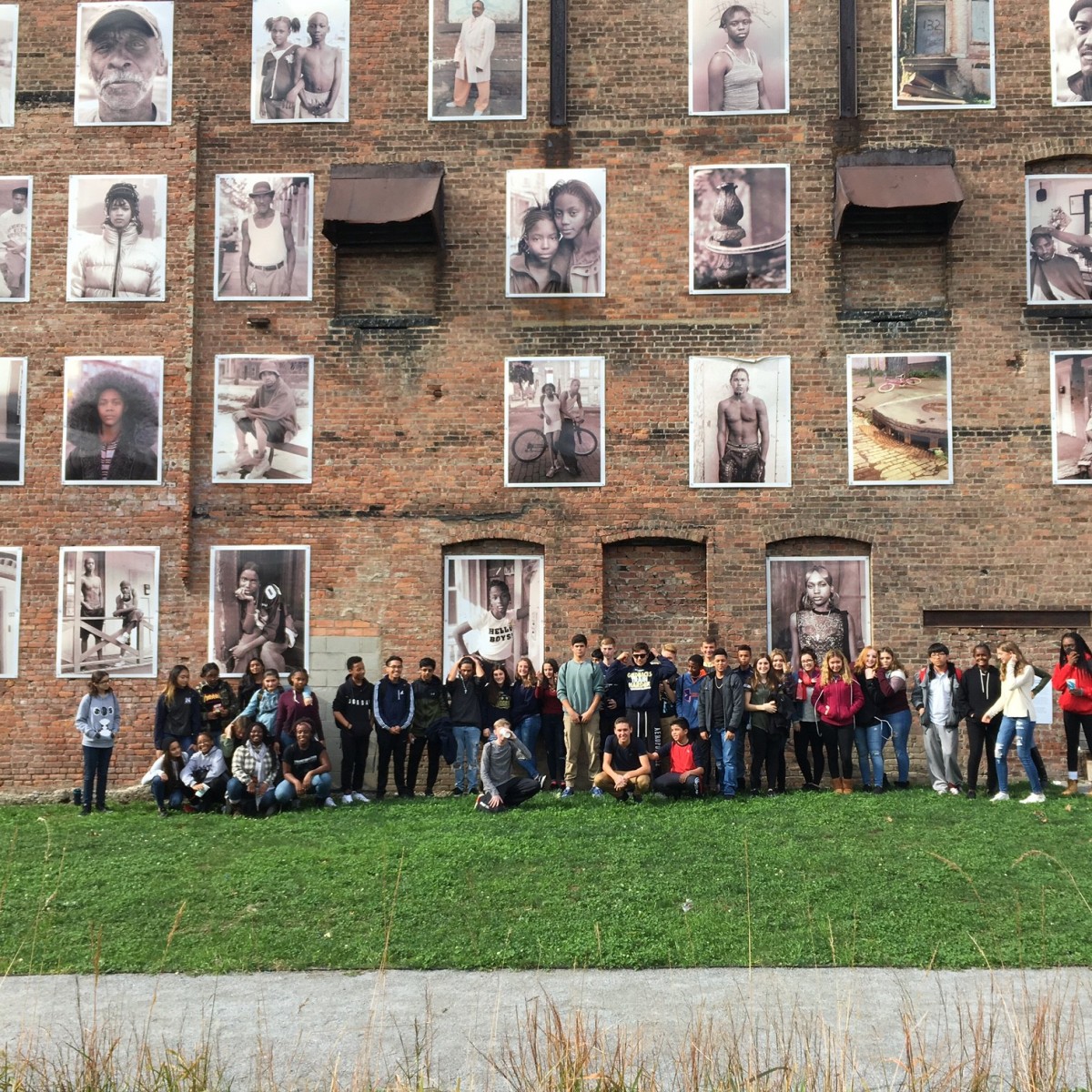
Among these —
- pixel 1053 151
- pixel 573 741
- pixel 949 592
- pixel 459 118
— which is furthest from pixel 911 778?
pixel 459 118

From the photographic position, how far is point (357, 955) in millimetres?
8422

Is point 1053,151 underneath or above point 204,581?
above

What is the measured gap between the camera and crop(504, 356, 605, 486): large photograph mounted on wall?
16.5 m

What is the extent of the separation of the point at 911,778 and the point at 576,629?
14.9 ft

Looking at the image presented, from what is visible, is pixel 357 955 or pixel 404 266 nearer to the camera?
pixel 357 955

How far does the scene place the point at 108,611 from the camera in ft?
54.1

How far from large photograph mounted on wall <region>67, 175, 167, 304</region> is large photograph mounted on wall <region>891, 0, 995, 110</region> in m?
10.0

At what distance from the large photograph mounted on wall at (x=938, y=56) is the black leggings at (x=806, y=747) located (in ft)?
27.4

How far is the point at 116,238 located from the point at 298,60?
3.45m

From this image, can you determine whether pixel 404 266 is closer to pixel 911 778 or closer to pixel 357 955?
pixel 911 778

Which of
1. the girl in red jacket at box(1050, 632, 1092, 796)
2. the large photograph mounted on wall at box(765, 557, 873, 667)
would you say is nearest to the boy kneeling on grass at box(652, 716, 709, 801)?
the large photograph mounted on wall at box(765, 557, 873, 667)

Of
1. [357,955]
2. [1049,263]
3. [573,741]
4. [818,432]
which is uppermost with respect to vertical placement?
[1049,263]

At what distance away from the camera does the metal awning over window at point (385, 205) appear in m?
16.3

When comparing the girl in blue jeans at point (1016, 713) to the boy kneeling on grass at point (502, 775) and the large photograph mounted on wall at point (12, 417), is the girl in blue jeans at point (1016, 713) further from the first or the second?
the large photograph mounted on wall at point (12, 417)
